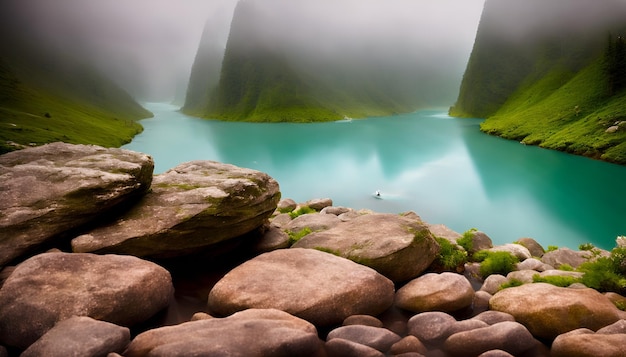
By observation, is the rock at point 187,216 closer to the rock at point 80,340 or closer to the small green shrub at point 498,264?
the rock at point 80,340

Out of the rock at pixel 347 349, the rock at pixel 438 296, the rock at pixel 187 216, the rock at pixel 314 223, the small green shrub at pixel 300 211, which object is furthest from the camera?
the small green shrub at pixel 300 211

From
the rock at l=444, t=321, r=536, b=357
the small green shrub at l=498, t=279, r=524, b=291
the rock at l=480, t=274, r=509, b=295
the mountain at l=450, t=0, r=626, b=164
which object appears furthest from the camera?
the mountain at l=450, t=0, r=626, b=164

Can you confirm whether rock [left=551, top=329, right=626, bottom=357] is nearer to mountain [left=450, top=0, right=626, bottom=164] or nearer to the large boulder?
the large boulder

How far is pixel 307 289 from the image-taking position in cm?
980

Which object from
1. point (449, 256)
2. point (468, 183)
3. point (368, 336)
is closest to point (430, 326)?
point (368, 336)

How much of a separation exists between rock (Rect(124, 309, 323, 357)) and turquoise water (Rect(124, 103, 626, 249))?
2214 centimetres

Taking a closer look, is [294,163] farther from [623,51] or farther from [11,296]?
[623,51]

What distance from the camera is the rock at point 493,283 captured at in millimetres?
11953

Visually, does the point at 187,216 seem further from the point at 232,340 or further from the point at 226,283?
the point at 232,340

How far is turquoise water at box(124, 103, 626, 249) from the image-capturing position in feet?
92.5

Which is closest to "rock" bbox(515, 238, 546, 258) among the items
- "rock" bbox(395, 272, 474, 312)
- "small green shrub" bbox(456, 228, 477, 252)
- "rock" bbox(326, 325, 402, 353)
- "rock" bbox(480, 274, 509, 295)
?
"small green shrub" bbox(456, 228, 477, 252)

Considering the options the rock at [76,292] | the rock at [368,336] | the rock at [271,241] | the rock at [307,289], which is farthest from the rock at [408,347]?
the rock at [271,241]

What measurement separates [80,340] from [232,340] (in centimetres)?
299

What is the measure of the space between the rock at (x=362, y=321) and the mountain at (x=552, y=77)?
59496 mm
